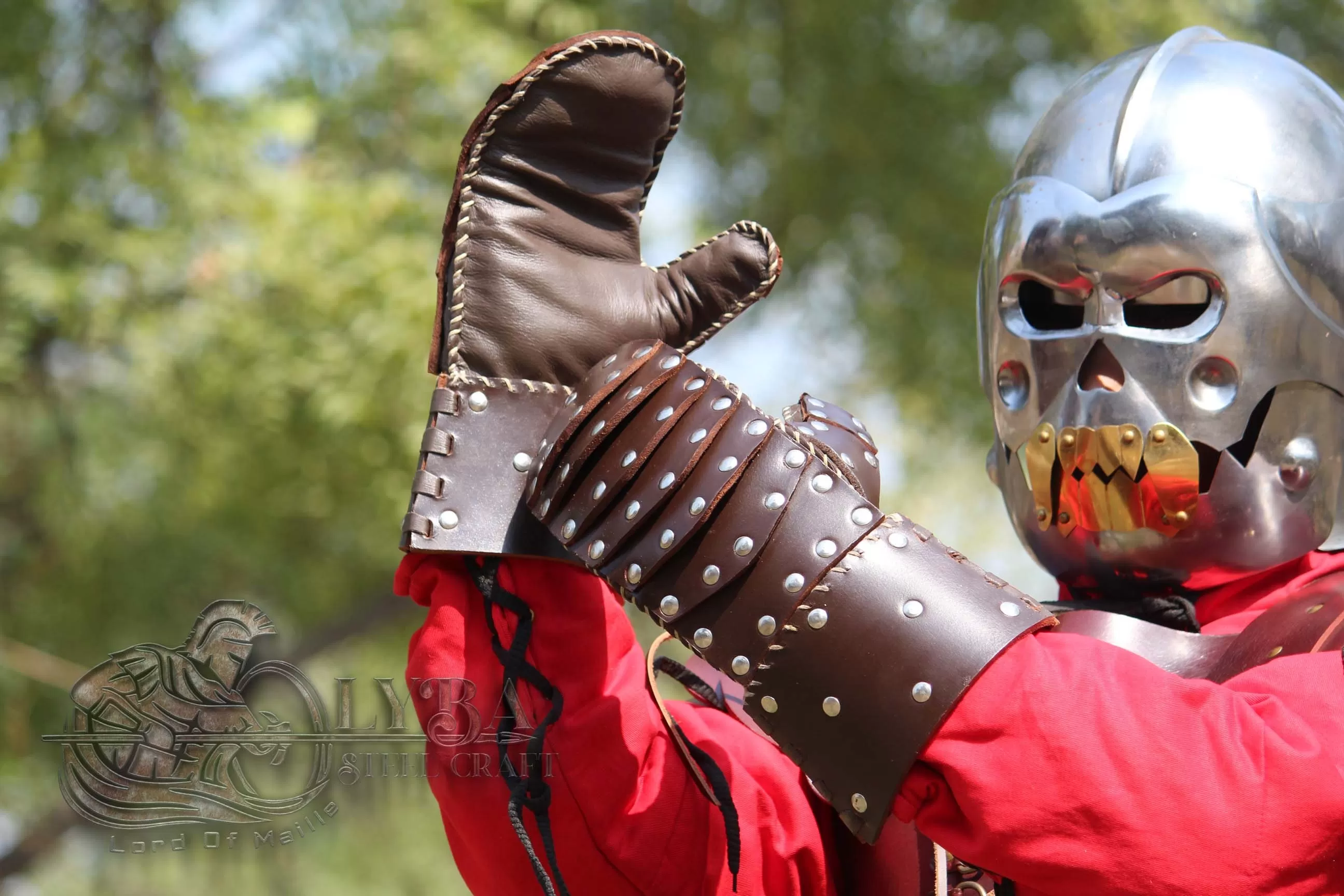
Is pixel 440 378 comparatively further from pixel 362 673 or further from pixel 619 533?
pixel 362 673

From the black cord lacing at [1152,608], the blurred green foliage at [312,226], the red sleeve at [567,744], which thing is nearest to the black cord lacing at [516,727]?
the red sleeve at [567,744]

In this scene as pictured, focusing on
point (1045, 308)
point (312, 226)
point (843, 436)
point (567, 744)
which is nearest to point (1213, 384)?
point (1045, 308)

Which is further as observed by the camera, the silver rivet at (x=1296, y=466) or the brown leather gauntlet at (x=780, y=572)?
the silver rivet at (x=1296, y=466)

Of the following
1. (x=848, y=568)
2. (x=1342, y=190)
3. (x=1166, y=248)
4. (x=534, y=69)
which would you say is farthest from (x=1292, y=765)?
(x=534, y=69)

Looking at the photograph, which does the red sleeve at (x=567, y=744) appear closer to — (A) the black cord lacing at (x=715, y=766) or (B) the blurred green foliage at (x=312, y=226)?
(A) the black cord lacing at (x=715, y=766)

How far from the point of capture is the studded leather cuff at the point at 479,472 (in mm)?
1253

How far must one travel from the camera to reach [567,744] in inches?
50.8

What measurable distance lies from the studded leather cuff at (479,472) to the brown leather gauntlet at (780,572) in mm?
71

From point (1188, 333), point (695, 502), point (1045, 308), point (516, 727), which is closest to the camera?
point (695, 502)

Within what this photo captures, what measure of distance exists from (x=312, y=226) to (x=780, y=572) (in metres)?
3.58

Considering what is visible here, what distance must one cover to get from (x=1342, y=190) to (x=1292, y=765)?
0.76 m

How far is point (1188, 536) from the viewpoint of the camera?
1484 mm

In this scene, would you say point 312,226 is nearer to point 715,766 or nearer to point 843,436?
point 843,436

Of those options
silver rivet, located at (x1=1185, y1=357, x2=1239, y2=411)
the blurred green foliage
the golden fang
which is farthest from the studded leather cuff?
the blurred green foliage
